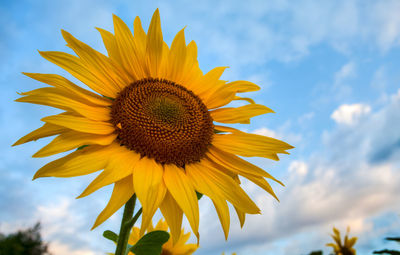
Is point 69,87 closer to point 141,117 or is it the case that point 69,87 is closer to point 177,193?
point 141,117

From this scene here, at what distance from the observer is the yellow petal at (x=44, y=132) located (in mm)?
2555

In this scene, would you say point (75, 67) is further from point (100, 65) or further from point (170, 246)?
point (170, 246)

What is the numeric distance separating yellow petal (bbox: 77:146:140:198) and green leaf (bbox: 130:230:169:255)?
0.56 metres

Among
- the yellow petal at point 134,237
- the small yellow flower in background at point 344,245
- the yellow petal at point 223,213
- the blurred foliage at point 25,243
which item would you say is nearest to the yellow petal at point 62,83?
the yellow petal at point 223,213

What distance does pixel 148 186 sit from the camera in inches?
90.2

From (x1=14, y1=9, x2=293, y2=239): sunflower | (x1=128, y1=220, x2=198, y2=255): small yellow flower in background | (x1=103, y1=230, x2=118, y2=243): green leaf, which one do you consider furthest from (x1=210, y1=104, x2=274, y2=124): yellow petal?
(x1=128, y1=220, x2=198, y2=255): small yellow flower in background

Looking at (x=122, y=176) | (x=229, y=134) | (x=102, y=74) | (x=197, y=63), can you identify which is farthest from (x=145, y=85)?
(x=122, y=176)

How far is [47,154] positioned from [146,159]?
0.69 meters

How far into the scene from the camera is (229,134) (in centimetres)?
313

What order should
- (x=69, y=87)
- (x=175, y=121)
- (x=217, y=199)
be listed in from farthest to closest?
(x=175, y=121) → (x=69, y=87) → (x=217, y=199)

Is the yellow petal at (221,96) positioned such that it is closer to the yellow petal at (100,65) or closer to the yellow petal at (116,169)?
the yellow petal at (100,65)

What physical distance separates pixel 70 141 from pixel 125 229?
76cm

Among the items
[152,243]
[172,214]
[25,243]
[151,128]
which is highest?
[25,243]

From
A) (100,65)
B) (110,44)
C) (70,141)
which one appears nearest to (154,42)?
(110,44)
